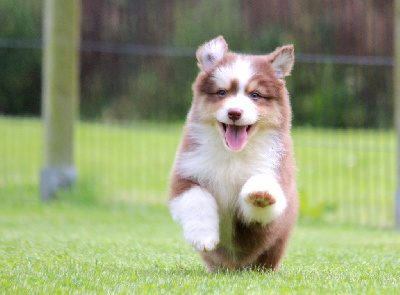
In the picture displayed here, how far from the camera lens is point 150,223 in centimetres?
877

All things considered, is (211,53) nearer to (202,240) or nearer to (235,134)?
(235,134)

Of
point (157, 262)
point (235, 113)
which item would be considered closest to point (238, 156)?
point (235, 113)

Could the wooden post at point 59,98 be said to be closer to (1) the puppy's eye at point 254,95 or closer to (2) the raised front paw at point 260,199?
(1) the puppy's eye at point 254,95

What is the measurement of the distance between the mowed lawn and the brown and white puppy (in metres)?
0.24

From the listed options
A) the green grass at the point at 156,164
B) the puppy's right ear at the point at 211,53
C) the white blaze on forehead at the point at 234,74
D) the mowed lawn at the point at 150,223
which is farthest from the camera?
the green grass at the point at 156,164

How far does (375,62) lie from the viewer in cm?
960

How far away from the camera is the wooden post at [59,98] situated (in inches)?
392

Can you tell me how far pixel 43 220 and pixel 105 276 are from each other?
4.90 metres

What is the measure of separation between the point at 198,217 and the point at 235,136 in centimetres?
56

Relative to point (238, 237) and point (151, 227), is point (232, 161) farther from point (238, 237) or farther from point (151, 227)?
point (151, 227)

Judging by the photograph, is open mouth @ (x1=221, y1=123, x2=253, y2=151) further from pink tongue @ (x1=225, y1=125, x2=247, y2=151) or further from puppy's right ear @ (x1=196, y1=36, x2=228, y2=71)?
puppy's right ear @ (x1=196, y1=36, x2=228, y2=71)

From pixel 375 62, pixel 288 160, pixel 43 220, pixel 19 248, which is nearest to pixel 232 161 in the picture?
pixel 288 160

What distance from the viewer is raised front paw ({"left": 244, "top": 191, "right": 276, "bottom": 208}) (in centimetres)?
384

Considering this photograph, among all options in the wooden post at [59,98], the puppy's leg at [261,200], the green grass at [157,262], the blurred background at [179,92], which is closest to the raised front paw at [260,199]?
the puppy's leg at [261,200]
